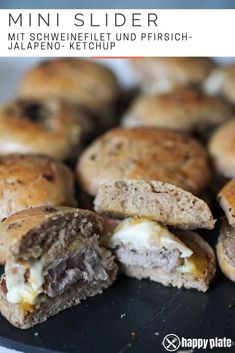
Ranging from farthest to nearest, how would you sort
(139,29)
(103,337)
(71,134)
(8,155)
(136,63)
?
(136,63)
(71,134)
(8,155)
(139,29)
(103,337)

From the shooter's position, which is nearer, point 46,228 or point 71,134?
point 46,228

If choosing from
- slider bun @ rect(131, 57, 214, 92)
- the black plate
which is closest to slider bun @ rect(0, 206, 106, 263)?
the black plate

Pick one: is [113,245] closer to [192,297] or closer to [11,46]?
[192,297]

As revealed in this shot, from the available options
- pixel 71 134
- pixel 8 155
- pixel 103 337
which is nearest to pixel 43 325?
pixel 103 337

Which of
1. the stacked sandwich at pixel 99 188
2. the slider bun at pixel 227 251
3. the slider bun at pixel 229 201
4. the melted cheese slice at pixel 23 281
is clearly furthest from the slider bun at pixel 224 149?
the melted cheese slice at pixel 23 281

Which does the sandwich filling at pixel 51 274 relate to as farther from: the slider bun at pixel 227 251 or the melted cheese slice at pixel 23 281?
the slider bun at pixel 227 251

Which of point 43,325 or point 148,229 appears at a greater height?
point 148,229

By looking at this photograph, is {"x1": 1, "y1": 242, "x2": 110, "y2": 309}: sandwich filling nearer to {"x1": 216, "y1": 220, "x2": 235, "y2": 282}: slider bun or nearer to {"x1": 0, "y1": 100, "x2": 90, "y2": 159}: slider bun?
{"x1": 216, "y1": 220, "x2": 235, "y2": 282}: slider bun
